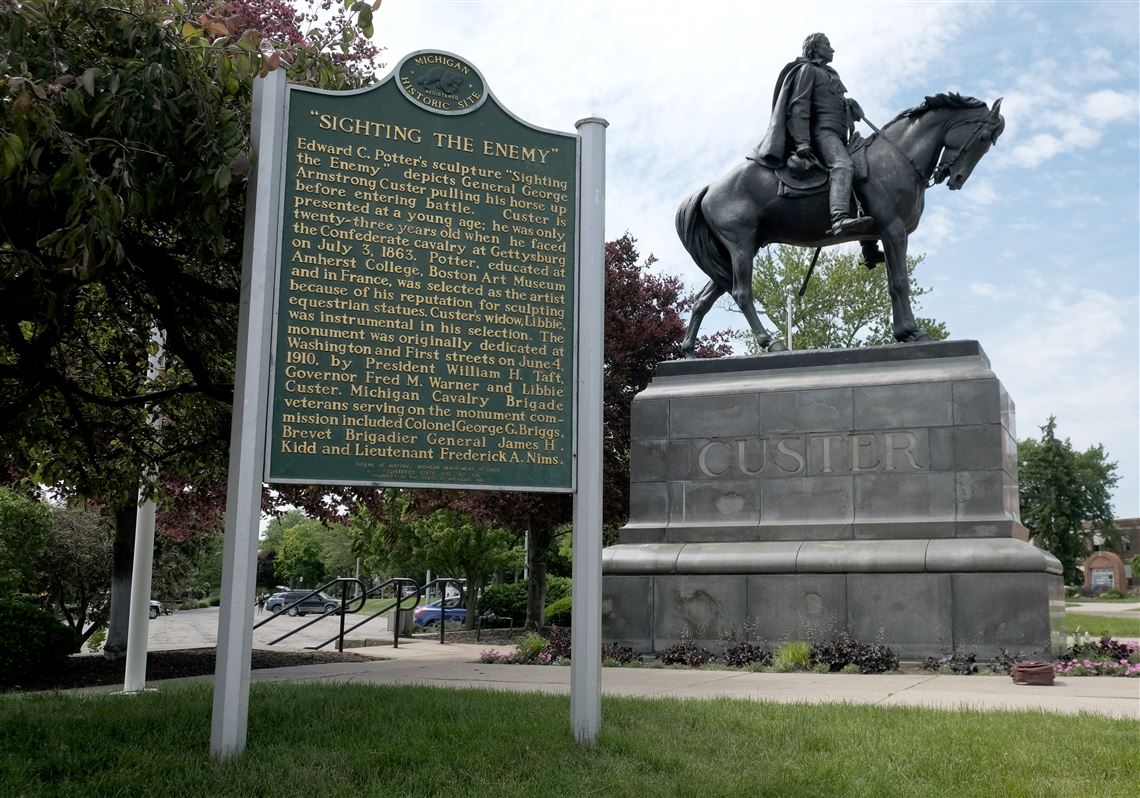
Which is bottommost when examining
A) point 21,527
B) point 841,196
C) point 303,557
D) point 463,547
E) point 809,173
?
point 303,557

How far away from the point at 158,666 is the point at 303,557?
77165mm

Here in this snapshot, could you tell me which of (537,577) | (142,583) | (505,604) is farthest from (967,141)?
(505,604)

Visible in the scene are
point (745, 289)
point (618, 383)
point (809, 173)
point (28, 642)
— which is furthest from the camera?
point (618, 383)

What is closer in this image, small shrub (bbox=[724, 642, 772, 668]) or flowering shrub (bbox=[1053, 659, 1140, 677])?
flowering shrub (bbox=[1053, 659, 1140, 677])

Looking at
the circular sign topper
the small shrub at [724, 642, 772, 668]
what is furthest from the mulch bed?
the circular sign topper

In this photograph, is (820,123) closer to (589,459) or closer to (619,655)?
(619,655)

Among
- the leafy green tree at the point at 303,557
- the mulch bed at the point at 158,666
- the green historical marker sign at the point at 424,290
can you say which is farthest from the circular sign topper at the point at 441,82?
the leafy green tree at the point at 303,557

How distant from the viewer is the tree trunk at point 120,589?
1469cm

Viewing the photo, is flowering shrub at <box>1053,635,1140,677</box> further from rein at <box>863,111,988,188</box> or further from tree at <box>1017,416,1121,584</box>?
tree at <box>1017,416,1121,584</box>

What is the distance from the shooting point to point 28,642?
12.7 m

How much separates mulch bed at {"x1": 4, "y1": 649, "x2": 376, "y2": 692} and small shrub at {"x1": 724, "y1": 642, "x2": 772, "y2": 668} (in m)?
5.44

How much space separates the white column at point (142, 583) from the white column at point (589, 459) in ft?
15.8

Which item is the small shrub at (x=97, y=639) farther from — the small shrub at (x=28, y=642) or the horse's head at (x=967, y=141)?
the horse's head at (x=967, y=141)

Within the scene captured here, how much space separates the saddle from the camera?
1386 centimetres
